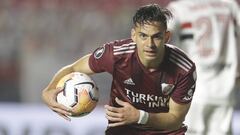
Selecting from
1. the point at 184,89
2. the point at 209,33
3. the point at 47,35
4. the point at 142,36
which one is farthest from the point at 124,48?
the point at 47,35

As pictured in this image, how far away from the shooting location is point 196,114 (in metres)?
6.12

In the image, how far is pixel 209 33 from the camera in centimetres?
592

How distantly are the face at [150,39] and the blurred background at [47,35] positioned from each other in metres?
4.34

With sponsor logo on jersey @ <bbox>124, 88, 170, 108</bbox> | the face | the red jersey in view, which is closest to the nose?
the face

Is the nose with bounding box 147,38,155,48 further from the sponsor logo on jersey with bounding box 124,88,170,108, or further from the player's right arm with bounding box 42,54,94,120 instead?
the player's right arm with bounding box 42,54,94,120

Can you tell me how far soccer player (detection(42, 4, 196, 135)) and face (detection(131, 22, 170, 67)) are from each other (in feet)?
0.04

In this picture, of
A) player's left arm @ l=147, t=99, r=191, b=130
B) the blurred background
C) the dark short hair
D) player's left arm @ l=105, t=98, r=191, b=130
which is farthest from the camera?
the blurred background

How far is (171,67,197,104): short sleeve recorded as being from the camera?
4637mm

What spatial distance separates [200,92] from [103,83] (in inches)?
115

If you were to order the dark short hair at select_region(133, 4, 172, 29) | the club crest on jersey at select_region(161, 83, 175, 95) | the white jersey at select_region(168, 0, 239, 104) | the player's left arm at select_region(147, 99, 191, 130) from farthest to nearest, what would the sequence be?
the white jersey at select_region(168, 0, 239, 104)
the club crest on jersey at select_region(161, 83, 175, 95)
the player's left arm at select_region(147, 99, 191, 130)
the dark short hair at select_region(133, 4, 172, 29)

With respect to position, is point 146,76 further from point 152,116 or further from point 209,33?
point 209,33

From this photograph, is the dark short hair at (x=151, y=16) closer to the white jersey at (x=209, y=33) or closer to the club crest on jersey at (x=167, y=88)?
the club crest on jersey at (x=167, y=88)

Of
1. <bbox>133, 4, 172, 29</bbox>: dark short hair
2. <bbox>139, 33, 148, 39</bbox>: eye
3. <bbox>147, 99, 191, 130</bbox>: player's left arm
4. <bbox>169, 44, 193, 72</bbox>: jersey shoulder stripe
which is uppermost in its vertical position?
<bbox>133, 4, 172, 29</bbox>: dark short hair

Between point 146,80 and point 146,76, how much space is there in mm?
23
